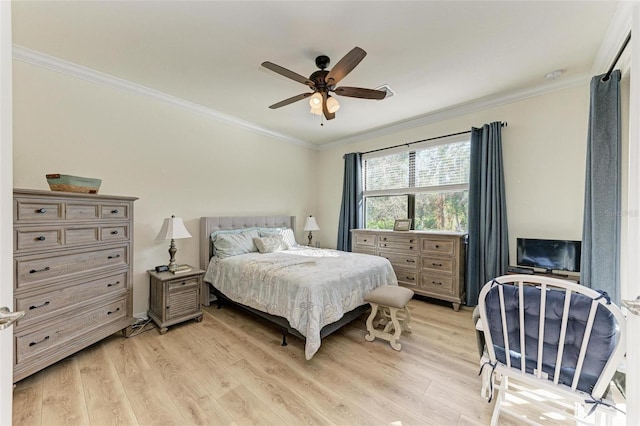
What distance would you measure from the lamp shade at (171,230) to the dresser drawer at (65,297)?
0.53 metres

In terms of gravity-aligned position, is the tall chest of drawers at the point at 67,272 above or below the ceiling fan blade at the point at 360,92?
below

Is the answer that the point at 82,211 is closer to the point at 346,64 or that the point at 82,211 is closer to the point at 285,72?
the point at 285,72

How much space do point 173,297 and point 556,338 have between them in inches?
127

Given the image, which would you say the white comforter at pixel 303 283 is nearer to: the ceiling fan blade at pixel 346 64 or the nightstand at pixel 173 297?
the nightstand at pixel 173 297

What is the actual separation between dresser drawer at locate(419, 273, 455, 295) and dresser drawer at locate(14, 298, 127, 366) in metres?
3.68

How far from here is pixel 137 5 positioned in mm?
1775

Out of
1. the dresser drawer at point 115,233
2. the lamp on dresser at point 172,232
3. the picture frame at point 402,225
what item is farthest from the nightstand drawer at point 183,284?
the picture frame at point 402,225

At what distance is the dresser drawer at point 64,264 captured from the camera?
5.96 ft

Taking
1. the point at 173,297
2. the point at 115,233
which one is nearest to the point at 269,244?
the point at 173,297

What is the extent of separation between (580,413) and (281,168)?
452cm

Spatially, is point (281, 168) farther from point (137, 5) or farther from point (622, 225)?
point (622, 225)

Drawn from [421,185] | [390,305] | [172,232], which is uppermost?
[421,185]

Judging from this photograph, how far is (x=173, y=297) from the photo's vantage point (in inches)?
108
